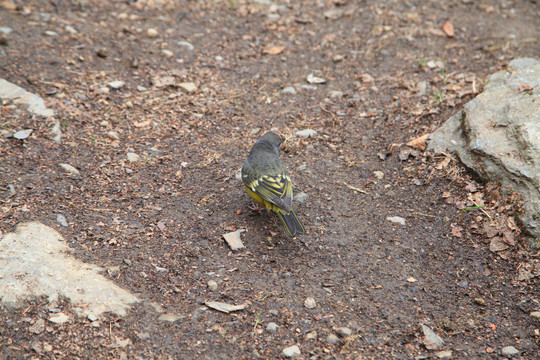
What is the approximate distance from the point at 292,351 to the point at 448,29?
6.85m

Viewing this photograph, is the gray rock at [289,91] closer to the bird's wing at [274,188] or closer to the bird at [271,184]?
the bird at [271,184]

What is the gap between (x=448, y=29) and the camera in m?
8.25

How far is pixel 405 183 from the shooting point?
5.53 metres

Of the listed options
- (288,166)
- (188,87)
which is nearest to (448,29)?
(288,166)

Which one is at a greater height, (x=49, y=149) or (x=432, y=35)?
(x=432, y=35)

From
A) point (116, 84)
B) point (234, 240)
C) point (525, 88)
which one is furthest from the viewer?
point (116, 84)

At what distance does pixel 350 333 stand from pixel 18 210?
3.40m

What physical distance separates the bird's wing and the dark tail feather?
0.07 m

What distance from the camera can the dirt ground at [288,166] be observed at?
387 cm

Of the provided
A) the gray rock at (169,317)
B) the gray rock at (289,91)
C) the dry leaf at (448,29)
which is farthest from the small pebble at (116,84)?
the dry leaf at (448,29)

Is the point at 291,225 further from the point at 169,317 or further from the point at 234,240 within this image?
the point at 169,317

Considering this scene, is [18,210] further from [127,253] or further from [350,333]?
[350,333]

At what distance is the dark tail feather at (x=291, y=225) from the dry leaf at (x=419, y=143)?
84.7 inches

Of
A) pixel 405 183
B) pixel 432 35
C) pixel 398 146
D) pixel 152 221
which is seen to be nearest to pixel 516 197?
pixel 405 183
